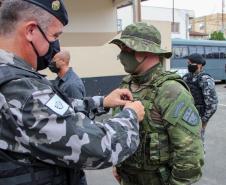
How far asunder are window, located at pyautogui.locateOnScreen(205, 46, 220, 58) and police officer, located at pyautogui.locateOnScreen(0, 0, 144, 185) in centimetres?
2062

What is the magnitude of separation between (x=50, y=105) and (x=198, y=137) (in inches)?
45.7

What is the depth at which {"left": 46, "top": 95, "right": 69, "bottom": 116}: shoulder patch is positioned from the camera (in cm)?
138

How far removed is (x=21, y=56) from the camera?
152 cm

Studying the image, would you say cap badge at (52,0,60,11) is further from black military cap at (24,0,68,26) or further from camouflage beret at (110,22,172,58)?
camouflage beret at (110,22,172,58)

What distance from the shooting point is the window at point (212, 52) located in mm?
21378

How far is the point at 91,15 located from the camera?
14.8 meters

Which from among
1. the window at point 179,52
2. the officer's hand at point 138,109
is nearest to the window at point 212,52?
the window at point 179,52

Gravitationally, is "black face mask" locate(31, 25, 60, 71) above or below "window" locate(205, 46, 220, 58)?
above

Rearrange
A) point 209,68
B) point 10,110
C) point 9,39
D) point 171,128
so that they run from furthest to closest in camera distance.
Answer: point 209,68 → point 171,128 → point 9,39 → point 10,110

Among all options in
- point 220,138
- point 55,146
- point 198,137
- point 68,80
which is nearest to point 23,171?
point 55,146

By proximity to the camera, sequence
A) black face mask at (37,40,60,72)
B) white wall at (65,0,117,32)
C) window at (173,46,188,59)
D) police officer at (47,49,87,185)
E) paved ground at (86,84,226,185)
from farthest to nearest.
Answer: window at (173,46,188,59)
white wall at (65,0,117,32)
paved ground at (86,84,226,185)
police officer at (47,49,87,185)
black face mask at (37,40,60,72)

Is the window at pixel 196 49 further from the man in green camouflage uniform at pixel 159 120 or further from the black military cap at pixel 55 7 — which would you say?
the black military cap at pixel 55 7

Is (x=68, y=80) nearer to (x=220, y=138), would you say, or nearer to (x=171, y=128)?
(x=171, y=128)

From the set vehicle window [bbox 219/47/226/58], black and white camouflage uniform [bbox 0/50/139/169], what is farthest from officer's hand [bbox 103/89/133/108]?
vehicle window [bbox 219/47/226/58]
